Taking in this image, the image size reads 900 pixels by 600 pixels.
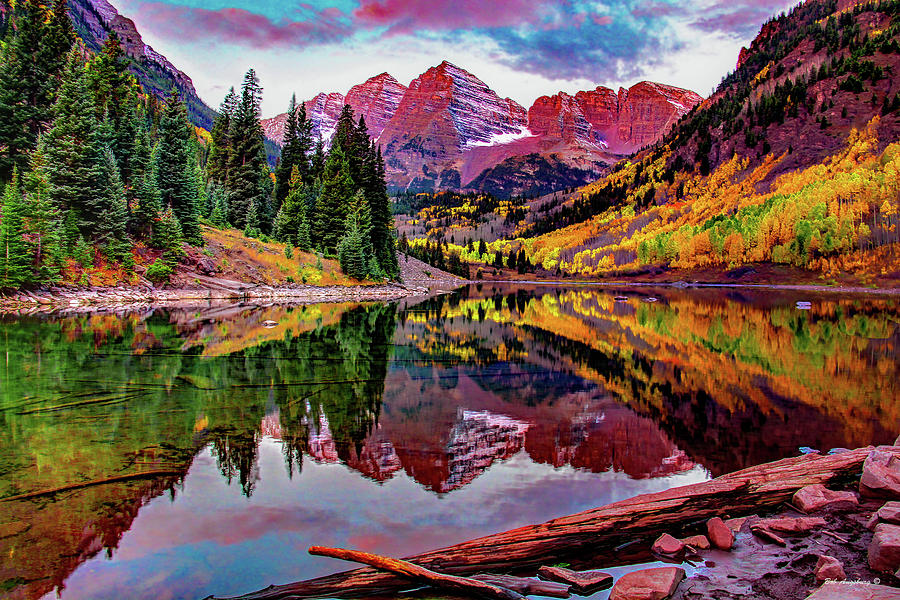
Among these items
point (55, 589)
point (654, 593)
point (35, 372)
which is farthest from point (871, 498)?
point (35, 372)

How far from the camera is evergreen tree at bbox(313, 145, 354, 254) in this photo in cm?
7181

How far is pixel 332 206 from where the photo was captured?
7244 cm

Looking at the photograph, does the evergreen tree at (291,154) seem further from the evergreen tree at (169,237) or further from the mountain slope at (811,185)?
the mountain slope at (811,185)

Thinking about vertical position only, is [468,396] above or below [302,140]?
below

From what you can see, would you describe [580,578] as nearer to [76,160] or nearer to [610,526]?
[610,526]

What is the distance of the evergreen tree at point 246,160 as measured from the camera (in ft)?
228

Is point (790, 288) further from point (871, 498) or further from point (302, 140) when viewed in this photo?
point (871, 498)

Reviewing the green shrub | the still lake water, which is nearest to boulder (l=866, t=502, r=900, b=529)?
the still lake water

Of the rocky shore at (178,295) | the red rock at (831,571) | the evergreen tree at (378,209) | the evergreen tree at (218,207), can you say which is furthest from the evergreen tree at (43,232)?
the red rock at (831,571)

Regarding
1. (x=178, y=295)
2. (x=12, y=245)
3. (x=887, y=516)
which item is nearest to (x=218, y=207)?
(x=178, y=295)

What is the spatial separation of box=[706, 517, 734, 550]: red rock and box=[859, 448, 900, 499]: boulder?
8.61 ft

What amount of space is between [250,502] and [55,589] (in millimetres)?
2979

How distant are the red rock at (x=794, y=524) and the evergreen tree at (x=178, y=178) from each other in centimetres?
5947

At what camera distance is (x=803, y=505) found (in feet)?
26.6
